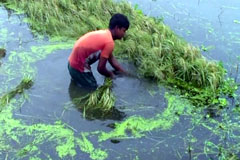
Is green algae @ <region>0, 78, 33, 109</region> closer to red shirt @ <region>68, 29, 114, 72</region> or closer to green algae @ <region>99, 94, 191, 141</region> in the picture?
red shirt @ <region>68, 29, 114, 72</region>

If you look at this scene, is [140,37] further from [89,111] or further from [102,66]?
[89,111]

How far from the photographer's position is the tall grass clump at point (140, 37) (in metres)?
5.88

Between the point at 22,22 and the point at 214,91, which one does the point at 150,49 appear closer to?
the point at 214,91

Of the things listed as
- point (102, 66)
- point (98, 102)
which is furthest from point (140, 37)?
point (98, 102)

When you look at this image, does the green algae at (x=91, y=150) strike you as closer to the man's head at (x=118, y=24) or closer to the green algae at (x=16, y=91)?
the green algae at (x=16, y=91)

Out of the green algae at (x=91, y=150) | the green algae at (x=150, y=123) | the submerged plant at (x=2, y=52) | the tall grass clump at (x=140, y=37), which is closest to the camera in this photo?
the green algae at (x=91, y=150)

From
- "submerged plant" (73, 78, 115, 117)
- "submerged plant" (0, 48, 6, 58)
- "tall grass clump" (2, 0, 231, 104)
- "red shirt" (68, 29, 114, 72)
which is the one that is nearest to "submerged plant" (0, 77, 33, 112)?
"submerged plant" (73, 78, 115, 117)

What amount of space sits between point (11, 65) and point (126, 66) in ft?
6.40

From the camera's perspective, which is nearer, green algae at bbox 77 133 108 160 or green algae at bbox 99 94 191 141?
green algae at bbox 77 133 108 160

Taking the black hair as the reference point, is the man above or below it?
below

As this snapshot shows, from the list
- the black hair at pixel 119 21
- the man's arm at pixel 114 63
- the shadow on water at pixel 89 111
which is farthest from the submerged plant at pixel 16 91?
the black hair at pixel 119 21

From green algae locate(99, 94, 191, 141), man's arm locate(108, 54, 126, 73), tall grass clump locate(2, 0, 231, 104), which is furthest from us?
tall grass clump locate(2, 0, 231, 104)

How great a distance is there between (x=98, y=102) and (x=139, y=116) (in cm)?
63

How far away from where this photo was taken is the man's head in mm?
4699
